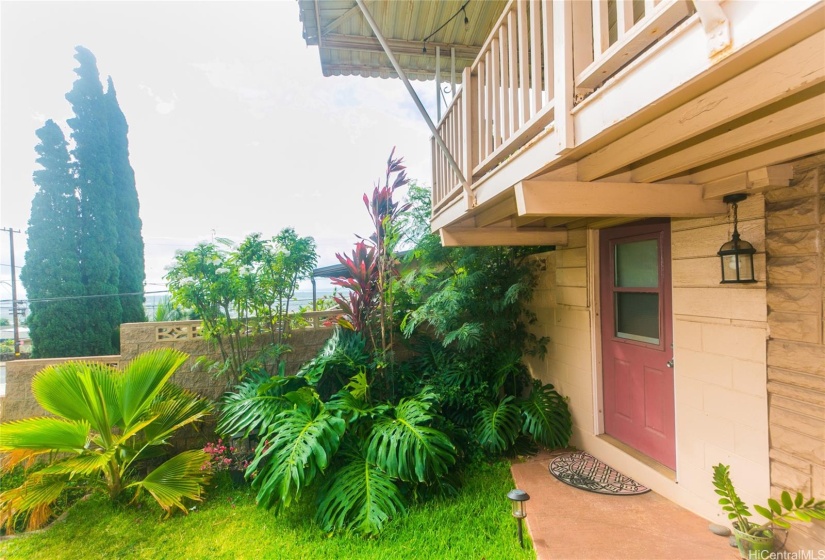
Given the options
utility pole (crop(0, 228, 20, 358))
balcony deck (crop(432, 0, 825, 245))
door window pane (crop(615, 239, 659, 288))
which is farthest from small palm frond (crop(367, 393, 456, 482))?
utility pole (crop(0, 228, 20, 358))

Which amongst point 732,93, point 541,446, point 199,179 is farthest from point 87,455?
point 199,179

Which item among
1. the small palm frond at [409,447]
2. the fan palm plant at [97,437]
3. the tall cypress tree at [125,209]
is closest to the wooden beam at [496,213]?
the small palm frond at [409,447]

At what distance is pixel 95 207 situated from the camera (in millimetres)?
7637

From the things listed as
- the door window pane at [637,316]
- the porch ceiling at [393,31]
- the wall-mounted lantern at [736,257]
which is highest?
the porch ceiling at [393,31]

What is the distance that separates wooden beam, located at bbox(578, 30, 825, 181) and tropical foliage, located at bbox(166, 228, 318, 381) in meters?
3.19

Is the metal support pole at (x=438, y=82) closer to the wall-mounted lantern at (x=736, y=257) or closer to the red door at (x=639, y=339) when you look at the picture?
the red door at (x=639, y=339)

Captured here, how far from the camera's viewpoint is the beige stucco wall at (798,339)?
5.84ft

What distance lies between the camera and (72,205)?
7445 mm

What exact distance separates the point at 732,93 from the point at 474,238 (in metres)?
2.25

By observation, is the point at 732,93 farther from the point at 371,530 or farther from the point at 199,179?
the point at 199,179

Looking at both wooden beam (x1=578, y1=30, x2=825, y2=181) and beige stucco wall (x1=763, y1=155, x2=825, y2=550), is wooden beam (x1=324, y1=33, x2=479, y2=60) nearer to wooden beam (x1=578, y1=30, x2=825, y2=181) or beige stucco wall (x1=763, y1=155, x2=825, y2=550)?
wooden beam (x1=578, y1=30, x2=825, y2=181)

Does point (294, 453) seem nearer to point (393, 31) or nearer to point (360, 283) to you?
point (360, 283)

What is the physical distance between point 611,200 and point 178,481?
3.83 meters

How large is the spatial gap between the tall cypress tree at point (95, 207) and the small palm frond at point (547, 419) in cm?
811
